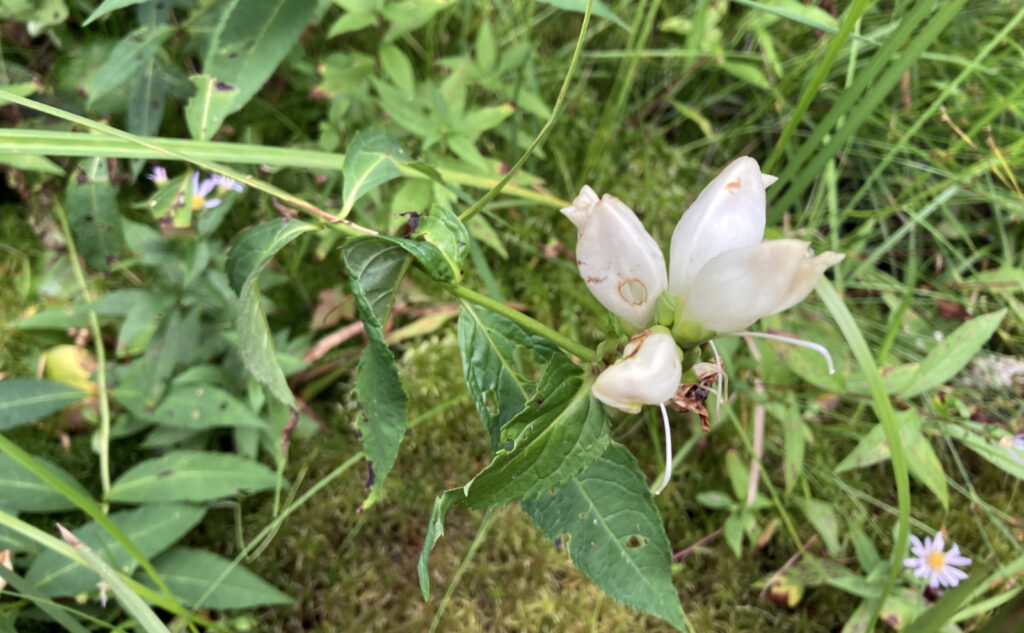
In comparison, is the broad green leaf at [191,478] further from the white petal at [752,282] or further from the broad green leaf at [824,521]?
the broad green leaf at [824,521]

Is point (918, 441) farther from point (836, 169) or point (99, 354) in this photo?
point (99, 354)

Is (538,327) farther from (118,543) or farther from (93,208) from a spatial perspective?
(93,208)

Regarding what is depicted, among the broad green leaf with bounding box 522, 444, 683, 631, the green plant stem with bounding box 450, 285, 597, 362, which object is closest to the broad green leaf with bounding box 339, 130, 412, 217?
the green plant stem with bounding box 450, 285, 597, 362

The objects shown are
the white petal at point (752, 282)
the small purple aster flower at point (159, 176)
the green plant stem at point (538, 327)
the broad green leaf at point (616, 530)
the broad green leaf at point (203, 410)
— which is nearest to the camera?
the white petal at point (752, 282)

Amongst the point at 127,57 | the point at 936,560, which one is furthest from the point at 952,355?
the point at 127,57

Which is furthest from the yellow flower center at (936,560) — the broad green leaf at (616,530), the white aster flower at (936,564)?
the broad green leaf at (616,530)

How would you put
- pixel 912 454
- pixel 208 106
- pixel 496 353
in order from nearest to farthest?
pixel 496 353
pixel 208 106
pixel 912 454
